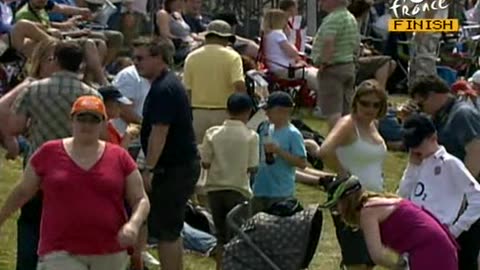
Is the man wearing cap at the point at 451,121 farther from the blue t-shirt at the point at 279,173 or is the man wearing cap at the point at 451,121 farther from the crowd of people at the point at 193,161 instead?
the blue t-shirt at the point at 279,173

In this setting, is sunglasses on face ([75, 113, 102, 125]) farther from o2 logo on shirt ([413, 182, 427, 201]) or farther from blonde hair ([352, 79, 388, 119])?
blonde hair ([352, 79, 388, 119])

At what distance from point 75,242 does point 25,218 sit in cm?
104

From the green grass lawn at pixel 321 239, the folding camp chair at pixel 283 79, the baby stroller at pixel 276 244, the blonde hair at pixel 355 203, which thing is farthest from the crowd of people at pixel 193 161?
the folding camp chair at pixel 283 79

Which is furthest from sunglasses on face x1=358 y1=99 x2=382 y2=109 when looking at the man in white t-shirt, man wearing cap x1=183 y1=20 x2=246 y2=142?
man wearing cap x1=183 y1=20 x2=246 y2=142

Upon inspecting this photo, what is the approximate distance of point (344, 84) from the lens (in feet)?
48.7

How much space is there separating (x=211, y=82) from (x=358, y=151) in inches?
128

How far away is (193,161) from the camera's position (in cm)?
957

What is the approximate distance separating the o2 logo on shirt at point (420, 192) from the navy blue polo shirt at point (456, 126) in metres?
0.60

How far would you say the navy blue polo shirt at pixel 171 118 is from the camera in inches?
367

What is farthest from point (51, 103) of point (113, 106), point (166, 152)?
point (166, 152)

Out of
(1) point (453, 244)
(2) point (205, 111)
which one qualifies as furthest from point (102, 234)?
(2) point (205, 111)

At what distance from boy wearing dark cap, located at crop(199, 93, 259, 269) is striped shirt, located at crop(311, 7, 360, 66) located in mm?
4252

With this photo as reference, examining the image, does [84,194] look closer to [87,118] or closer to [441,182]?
[87,118]

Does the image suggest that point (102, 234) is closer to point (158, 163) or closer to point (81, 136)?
point (81, 136)
